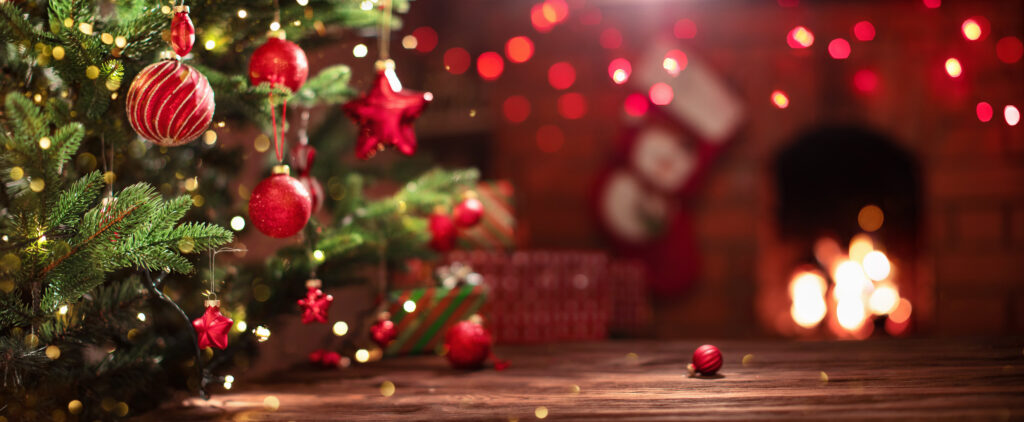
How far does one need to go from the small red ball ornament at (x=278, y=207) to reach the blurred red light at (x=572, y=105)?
2.32 m

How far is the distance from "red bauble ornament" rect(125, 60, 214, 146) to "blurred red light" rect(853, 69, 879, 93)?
2.71m

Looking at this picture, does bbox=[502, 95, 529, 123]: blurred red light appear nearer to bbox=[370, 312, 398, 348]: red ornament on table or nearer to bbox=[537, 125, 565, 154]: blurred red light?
bbox=[537, 125, 565, 154]: blurred red light

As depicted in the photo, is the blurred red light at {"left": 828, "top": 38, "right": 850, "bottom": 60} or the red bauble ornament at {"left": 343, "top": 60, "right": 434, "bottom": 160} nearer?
the red bauble ornament at {"left": 343, "top": 60, "right": 434, "bottom": 160}

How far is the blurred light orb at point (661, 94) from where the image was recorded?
10.3ft

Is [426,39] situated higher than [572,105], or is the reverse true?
[426,39]

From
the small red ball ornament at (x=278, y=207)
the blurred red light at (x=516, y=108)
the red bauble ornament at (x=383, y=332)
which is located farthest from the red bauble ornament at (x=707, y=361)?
the blurred red light at (x=516, y=108)

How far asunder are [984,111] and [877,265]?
2.26 feet

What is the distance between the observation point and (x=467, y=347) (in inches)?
56.6

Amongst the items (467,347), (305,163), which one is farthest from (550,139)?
(305,163)

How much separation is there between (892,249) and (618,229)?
1.09m

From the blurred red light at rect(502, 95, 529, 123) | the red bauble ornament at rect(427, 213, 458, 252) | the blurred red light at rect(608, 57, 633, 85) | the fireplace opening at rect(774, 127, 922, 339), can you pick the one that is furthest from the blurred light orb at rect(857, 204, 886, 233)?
the red bauble ornament at rect(427, 213, 458, 252)

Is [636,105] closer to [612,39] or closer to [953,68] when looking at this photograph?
[612,39]

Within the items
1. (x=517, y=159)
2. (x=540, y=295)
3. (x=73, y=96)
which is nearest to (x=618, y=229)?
(x=517, y=159)

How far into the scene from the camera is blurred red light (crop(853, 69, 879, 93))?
3.05 metres
